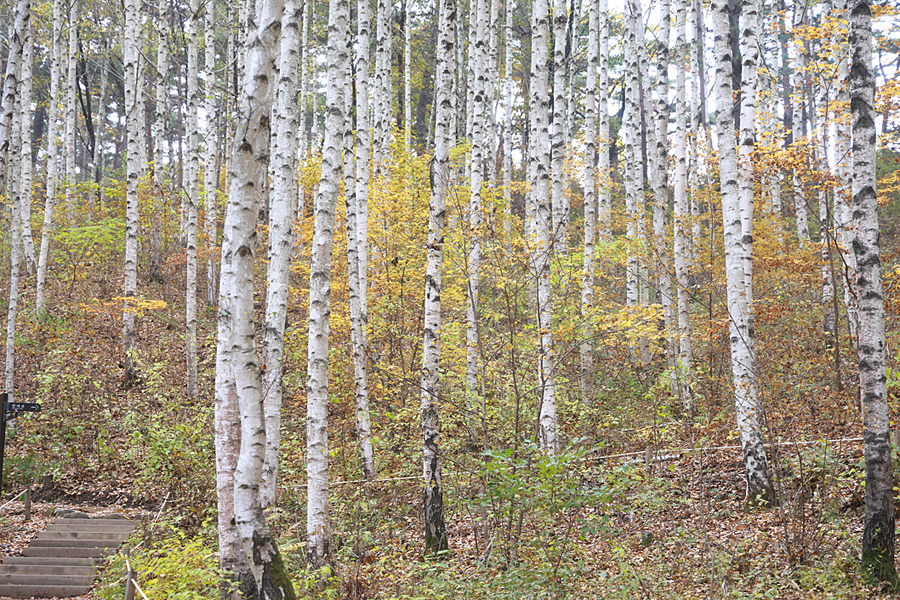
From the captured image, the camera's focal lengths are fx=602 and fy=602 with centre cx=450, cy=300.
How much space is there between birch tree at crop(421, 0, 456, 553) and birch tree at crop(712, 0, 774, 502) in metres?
3.53

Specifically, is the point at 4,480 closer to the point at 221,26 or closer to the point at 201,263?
the point at 201,263

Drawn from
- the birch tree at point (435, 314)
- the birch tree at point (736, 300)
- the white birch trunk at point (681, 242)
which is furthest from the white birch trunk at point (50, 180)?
the birch tree at point (736, 300)

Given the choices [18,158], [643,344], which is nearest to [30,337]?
[18,158]

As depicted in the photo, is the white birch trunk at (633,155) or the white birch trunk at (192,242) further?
the white birch trunk at (633,155)

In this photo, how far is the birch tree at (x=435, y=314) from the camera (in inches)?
277

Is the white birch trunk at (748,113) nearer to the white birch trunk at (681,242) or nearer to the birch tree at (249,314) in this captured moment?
the white birch trunk at (681,242)

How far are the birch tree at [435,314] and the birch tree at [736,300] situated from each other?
139 inches

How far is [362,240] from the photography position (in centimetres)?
1116

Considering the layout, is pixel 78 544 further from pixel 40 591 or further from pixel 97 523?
pixel 40 591

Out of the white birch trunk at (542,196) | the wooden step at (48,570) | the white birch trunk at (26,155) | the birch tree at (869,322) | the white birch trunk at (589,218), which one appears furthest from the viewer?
the white birch trunk at (589,218)

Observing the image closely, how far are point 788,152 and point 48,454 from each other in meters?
13.9

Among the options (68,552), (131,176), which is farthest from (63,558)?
(131,176)

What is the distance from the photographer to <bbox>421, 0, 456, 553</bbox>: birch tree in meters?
7.04

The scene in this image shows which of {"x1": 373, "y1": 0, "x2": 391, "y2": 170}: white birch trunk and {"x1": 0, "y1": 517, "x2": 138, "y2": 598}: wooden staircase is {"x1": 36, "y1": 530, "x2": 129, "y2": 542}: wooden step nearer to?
{"x1": 0, "y1": 517, "x2": 138, "y2": 598}: wooden staircase
